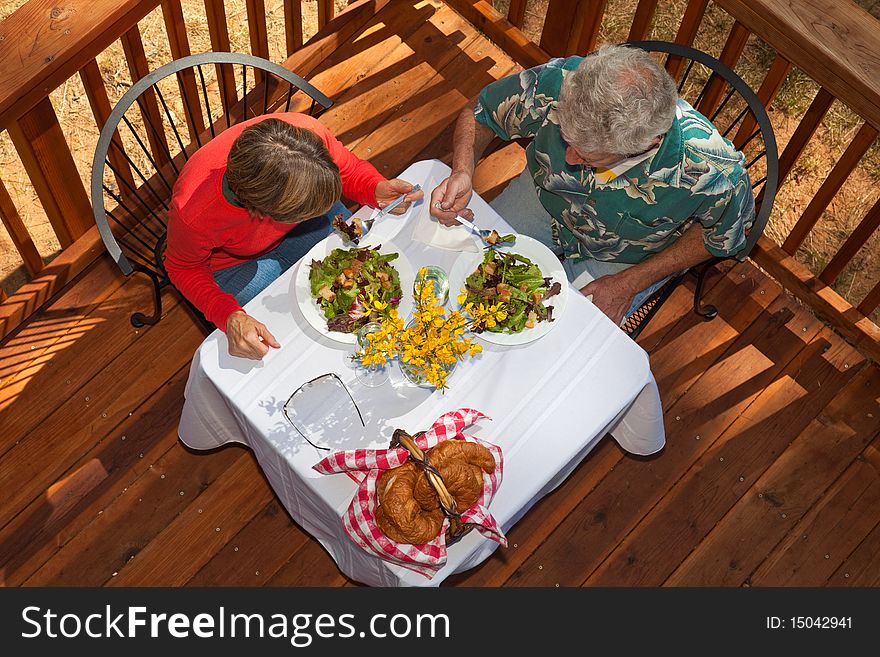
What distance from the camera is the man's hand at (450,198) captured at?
226 cm

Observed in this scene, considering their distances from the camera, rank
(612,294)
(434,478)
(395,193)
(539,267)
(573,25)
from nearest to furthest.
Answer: (434,478) < (539,267) < (395,193) < (612,294) < (573,25)

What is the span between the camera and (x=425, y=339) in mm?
1962

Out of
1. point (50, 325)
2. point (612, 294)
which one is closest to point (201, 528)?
point (50, 325)

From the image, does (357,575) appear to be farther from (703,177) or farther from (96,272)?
(96,272)

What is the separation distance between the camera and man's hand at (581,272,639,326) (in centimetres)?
250

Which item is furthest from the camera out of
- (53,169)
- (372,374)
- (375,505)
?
(53,169)

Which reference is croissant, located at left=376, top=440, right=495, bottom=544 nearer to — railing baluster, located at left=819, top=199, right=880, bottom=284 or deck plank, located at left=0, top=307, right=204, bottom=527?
deck plank, located at left=0, top=307, right=204, bottom=527

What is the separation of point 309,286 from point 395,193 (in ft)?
1.24

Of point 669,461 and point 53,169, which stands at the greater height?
point 53,169

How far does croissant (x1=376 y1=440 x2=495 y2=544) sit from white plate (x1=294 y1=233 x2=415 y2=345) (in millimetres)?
392

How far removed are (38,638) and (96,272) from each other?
1252mm

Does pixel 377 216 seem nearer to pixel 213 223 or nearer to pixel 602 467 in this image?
pixel 213 223

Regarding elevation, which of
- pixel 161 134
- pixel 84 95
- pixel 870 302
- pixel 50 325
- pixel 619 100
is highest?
pixel 619 100

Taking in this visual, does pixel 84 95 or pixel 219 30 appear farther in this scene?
pixel 84 95
